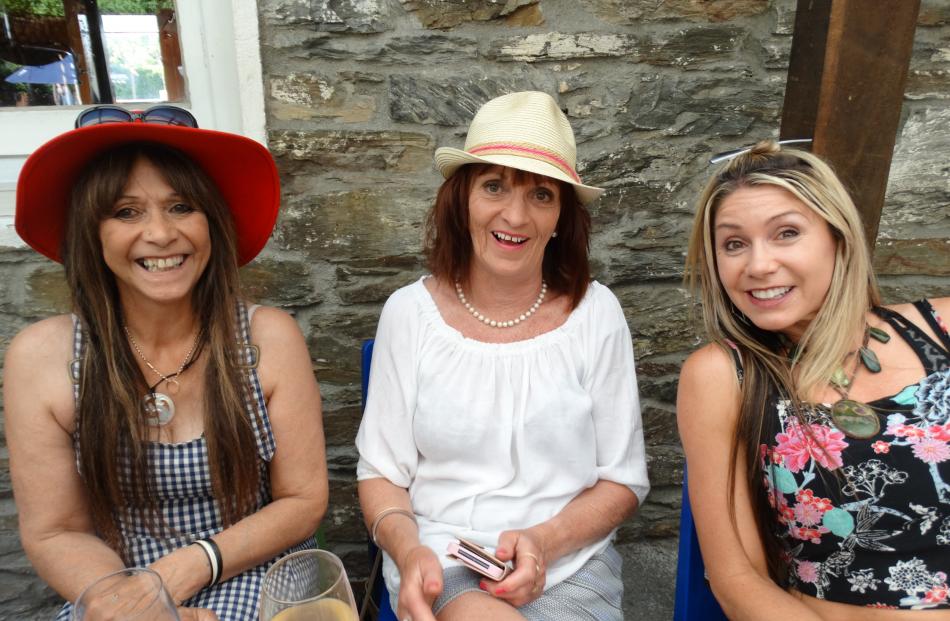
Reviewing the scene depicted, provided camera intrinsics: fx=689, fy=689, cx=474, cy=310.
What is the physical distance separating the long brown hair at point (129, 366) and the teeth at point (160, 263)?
105mm

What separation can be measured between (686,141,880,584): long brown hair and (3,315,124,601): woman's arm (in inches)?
56.9

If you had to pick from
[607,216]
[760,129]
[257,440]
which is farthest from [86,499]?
[760,129]

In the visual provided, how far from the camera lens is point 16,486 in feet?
5.17

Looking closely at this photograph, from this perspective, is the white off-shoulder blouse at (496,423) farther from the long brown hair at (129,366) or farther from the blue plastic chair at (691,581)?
the long brown hair at (129,366)

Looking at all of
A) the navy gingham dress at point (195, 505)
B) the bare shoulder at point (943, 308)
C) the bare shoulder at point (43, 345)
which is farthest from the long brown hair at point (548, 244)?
the bare shoulder at point (43, 345)

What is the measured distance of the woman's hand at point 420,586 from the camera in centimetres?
142

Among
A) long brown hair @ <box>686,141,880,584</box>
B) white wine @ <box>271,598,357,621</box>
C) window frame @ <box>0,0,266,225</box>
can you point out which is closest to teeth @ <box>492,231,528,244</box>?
long brown hair @ <box>686,141,880,584</box>

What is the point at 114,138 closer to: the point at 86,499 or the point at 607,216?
the point at 86,499

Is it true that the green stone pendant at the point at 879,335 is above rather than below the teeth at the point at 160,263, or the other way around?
below

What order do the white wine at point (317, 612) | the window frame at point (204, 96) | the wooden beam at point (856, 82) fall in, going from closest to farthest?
1. the white wine at point (317, 612)
2. the wooden beam at point (856, 82)
3. the window frame at point (204, 96)

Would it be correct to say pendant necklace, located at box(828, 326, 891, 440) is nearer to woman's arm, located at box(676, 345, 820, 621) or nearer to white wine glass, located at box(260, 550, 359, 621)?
woman's arm, located at box(676, 345, 820, 621)

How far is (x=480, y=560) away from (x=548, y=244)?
2.86ft

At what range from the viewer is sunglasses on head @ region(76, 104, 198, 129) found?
4.84 feet

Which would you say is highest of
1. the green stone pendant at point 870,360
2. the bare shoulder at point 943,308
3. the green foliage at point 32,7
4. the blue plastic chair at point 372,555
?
the green foliage at point 32,7
